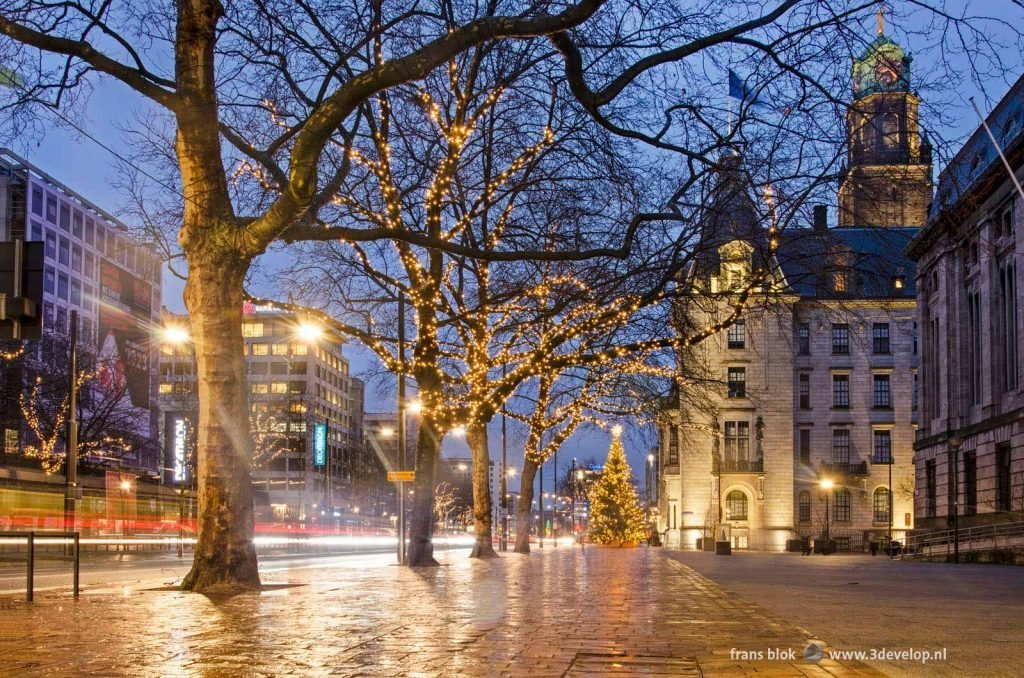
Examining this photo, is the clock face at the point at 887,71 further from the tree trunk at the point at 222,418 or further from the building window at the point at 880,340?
the building window at the point at 880,340

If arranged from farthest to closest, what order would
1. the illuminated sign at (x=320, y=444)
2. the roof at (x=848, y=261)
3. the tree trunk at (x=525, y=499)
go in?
the illuminated sign at (x=320, y=444) < the tree trunk at (x=525, y=499) < the roof at (x=848, y=261)

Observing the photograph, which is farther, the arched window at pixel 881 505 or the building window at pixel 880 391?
the building window at pixel 880 391

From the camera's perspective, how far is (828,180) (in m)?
16.8

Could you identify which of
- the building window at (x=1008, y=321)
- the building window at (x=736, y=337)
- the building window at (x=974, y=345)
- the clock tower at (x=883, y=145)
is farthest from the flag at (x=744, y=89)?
the building window at (x=736, y=337)

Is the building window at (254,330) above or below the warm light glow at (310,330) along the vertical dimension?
above

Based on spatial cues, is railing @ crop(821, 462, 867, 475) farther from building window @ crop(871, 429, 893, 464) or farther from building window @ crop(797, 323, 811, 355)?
building window @ crop(797, 323, 811, 355)

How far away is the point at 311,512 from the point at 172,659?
5043 inches

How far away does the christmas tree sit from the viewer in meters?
88.4

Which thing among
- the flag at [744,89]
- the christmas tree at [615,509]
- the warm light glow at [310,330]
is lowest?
the christmas tree at [615,509]

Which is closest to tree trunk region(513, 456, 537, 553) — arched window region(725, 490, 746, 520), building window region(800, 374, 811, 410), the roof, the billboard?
the roof

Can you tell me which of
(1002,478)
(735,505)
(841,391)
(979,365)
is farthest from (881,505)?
(1002,478)

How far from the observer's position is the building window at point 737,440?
266 ft

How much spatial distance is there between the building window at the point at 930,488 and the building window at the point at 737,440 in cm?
1938

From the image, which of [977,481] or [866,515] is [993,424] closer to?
[977,481]
